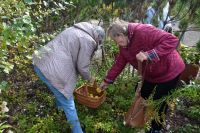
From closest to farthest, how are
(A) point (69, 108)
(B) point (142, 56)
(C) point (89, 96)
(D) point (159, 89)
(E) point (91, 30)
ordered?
(B) point (142, 56), (E) point (91, 30), (D) point (159, 89), (A) point (69, 108), (C) point (89, 96)

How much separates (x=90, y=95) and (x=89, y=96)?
0.11 m

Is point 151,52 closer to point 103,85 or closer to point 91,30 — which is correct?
point 91,30

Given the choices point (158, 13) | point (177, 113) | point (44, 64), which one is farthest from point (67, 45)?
point (177, 113)

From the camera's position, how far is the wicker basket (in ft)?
13.9

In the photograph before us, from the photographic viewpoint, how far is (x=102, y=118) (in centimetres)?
454

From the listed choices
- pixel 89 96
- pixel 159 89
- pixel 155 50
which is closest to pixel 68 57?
pixel 89 96

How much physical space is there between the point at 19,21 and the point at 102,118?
2006mm

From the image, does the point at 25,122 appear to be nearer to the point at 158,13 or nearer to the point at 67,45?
the point at 67,45

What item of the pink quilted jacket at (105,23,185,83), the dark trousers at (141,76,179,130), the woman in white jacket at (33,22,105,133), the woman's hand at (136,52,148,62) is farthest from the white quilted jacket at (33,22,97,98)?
the dark trousers at (141,76,179,130)

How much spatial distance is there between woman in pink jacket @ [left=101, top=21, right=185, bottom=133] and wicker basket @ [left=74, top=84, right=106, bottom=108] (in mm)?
462

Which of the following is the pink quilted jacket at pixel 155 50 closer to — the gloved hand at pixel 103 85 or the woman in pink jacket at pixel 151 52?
the woman in pink jacket at pixel 151 52

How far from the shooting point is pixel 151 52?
3545 mm

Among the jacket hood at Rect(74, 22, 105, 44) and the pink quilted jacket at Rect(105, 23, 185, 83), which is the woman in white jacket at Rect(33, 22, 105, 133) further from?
the pink quilted jacket at Rect(105, 23, 185, 83)

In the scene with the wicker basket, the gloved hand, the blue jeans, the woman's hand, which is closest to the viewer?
the woman's hand
